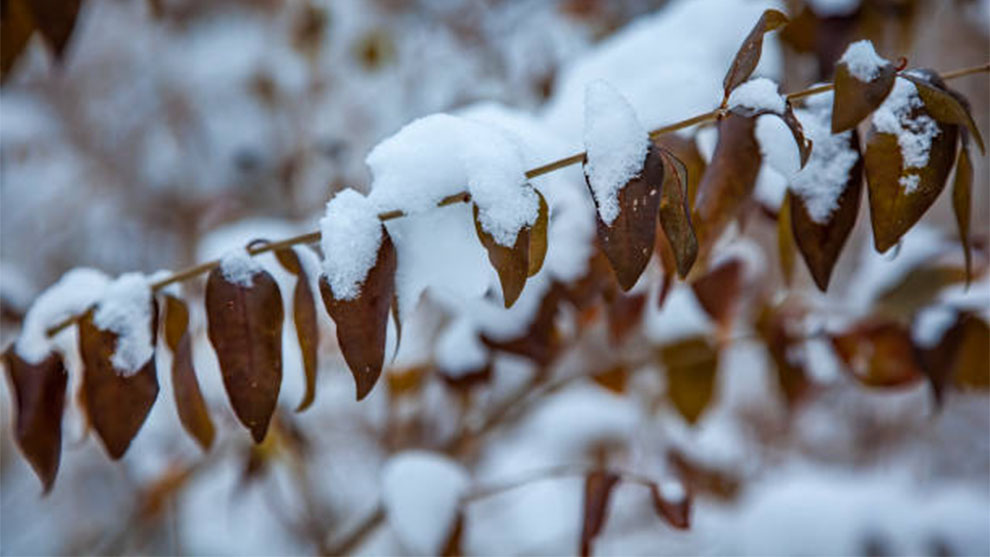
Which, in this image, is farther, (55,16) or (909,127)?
(55,16)

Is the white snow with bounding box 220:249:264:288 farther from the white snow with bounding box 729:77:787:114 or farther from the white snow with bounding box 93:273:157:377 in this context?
the white snow with bounding box 729:77:787:114

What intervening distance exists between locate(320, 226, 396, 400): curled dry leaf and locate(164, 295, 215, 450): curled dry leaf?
0.54 feet

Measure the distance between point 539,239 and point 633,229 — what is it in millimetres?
75

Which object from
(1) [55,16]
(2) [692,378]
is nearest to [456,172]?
(1) [55,16]

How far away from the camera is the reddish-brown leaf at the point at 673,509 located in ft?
2.67

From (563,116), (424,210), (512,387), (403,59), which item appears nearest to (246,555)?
(512,387)

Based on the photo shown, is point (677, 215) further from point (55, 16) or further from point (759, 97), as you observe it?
point (55, 16)

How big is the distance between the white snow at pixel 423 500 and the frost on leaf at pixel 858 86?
64cm

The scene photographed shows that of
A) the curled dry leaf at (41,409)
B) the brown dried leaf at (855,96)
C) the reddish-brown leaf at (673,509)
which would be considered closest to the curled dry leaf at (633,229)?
the brown dried leaf at (855,96)

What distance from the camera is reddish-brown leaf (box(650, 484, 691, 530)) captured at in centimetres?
81

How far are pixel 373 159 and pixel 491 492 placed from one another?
0.51 metres

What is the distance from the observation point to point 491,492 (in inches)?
41.0

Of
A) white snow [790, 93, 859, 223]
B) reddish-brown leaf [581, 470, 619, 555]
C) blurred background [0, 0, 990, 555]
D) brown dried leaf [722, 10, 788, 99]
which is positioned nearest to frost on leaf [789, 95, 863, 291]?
white snow [790, 93, 859, 223]

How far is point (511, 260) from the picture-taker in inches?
22.7
